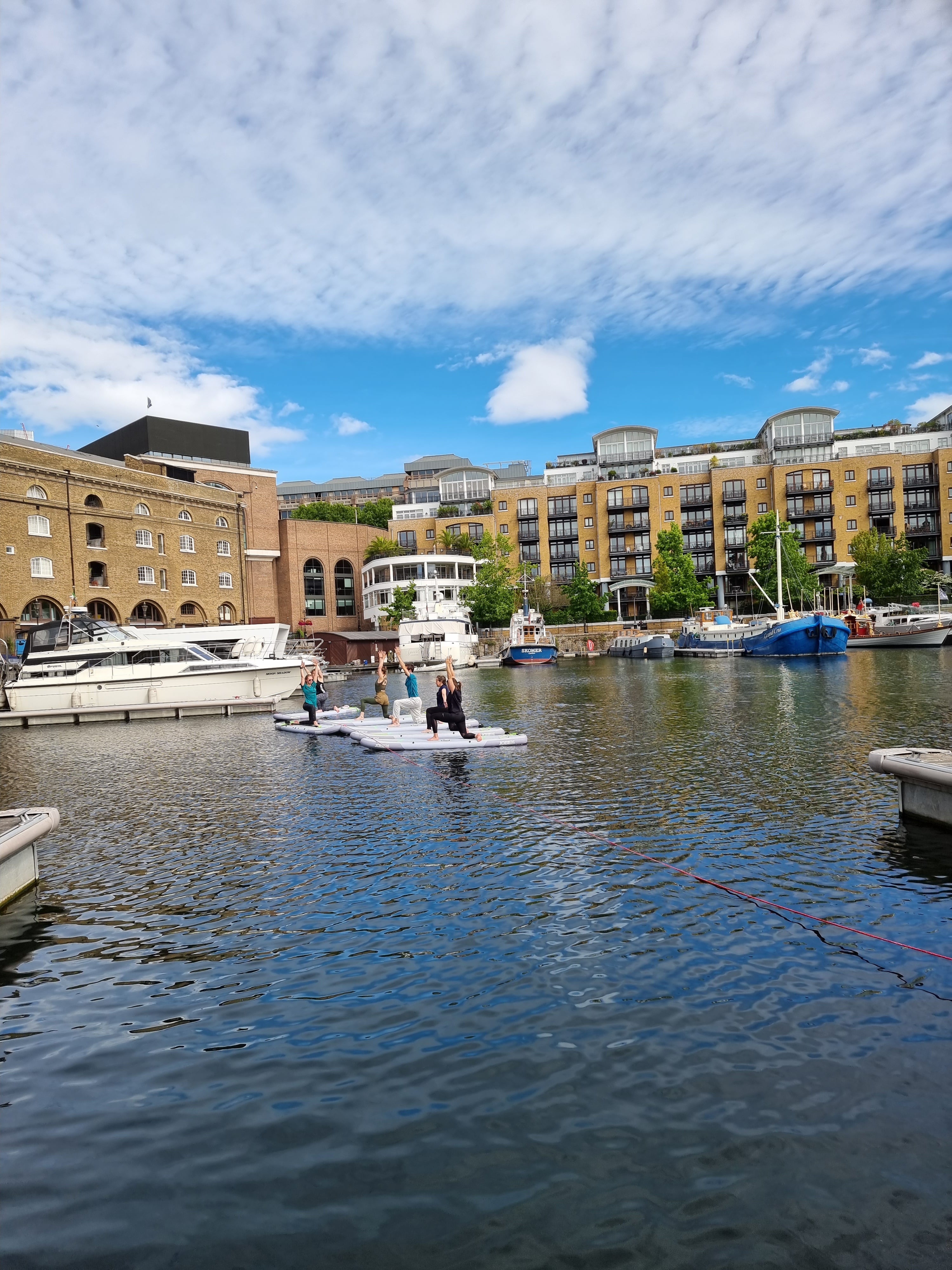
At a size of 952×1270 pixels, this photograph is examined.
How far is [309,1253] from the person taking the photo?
4105mm

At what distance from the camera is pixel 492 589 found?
277ft

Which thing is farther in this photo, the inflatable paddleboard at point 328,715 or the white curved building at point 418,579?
the white curved building at point 418,579

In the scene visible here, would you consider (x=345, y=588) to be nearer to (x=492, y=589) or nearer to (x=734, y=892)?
(x=492, y=589)

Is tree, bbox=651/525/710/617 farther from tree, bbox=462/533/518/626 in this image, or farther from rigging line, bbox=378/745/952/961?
rigging line, bbox=378/745/952/961

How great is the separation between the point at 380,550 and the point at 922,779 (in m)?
86.6

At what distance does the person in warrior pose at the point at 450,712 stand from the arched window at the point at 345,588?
7214 cm

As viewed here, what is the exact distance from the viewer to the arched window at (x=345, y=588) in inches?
3652

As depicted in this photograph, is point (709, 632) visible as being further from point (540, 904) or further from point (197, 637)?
point (540, 904)

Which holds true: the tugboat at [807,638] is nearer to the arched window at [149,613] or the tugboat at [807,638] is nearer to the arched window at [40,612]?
the arched window at [149,613]

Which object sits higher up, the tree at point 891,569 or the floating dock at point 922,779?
the tree at point 891,569

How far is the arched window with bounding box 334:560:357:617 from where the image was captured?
304 ft

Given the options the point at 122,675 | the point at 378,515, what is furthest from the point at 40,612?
the point at 378,515

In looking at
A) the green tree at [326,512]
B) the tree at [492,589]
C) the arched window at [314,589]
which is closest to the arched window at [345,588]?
the arched window at [314,589]

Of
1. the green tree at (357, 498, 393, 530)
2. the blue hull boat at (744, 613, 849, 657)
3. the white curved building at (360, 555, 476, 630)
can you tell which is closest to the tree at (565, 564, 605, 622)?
the white curved building at (360, 555, 476, 630)
